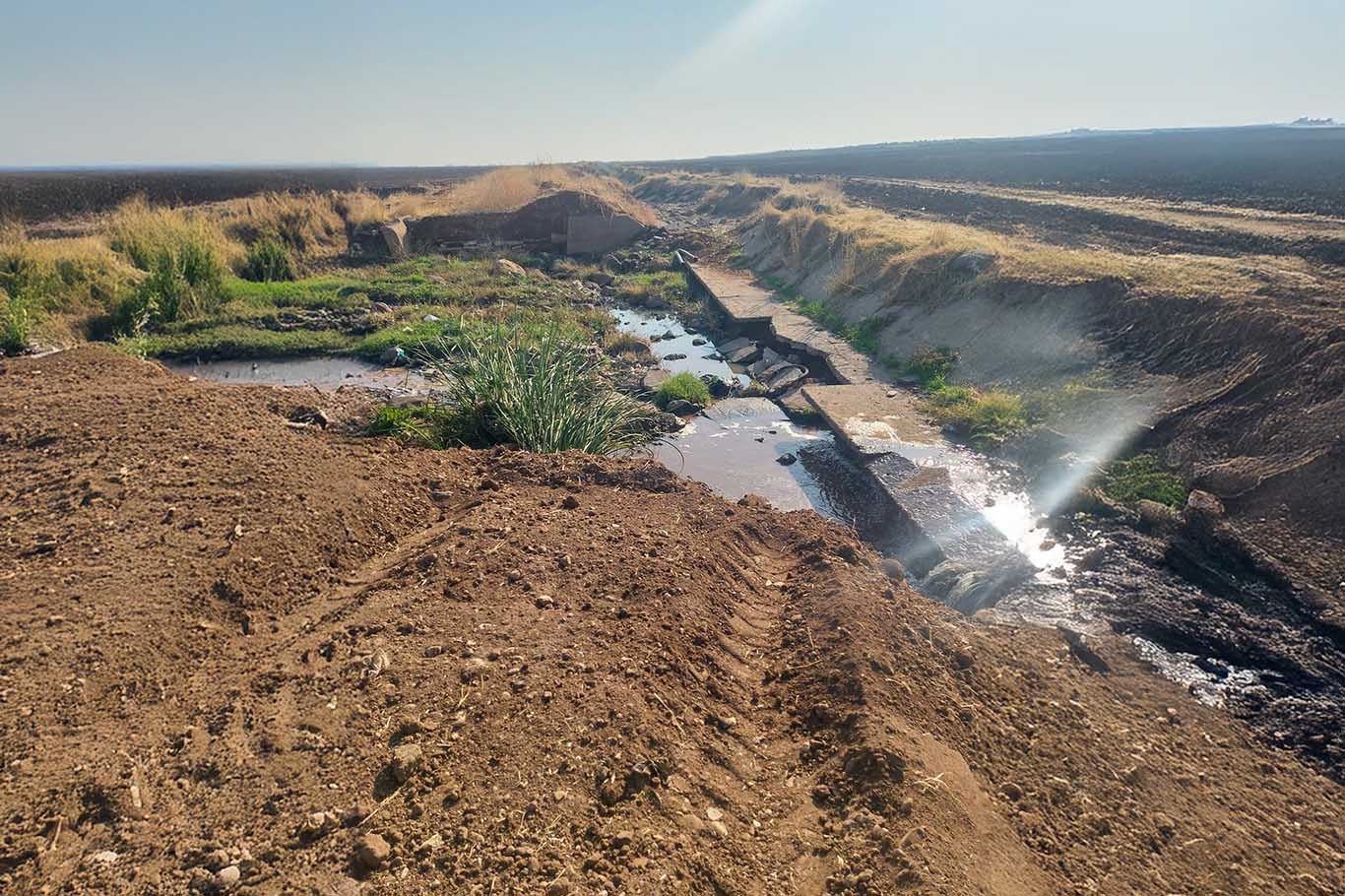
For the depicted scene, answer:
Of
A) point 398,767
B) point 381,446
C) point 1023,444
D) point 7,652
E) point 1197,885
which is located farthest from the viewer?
point 1023,444

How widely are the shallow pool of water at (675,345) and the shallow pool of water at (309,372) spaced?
408 centimetres

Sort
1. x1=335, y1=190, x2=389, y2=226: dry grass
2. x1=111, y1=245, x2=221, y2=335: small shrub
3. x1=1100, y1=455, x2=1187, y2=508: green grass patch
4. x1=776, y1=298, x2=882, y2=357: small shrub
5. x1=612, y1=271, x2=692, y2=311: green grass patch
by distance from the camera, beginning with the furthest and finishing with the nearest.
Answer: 1. x1=335, y1=190, x2=389, y2=226: dry grass
2. x1=612, y1=271, x2=692, y2=311: green grass patch
3. x1=111, y1=245, x2=221, y2=335: small shrub
4. x1=776, y1=298, x2=882, y2=357: small shrub
5. x1=1100, y1=455, x2=1187, y2=508: green grass patch

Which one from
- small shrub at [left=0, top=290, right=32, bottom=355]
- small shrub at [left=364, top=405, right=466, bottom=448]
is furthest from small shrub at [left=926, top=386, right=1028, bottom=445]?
small shrub at [left=0, top=290, right=32, bottom=355]

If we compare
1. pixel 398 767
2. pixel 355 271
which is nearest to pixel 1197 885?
pixel 398 767

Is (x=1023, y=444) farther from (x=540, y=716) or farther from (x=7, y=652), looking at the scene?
(x=7, y=652)

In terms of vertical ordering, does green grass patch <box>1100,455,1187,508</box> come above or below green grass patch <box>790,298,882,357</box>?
below

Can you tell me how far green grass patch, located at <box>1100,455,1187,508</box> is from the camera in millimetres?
6156

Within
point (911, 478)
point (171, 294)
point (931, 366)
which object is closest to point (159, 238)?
point (171, 294)

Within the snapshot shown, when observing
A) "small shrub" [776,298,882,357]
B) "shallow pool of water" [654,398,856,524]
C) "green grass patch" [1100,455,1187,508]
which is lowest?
"shallow pool of water" [654,398,856,524]

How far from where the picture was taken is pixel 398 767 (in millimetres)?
2557

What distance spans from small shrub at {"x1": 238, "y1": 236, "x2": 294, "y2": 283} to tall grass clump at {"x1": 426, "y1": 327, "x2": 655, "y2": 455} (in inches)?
436

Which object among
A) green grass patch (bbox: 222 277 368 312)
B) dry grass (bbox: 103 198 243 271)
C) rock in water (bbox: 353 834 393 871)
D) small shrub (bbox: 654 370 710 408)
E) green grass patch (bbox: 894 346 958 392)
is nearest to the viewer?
rock in water (bbox: 353 834 393 871)

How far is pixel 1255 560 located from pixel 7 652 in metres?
7.35

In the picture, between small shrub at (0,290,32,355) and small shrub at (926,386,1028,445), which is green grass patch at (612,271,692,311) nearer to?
small shrub at (926,386,1028,445)
